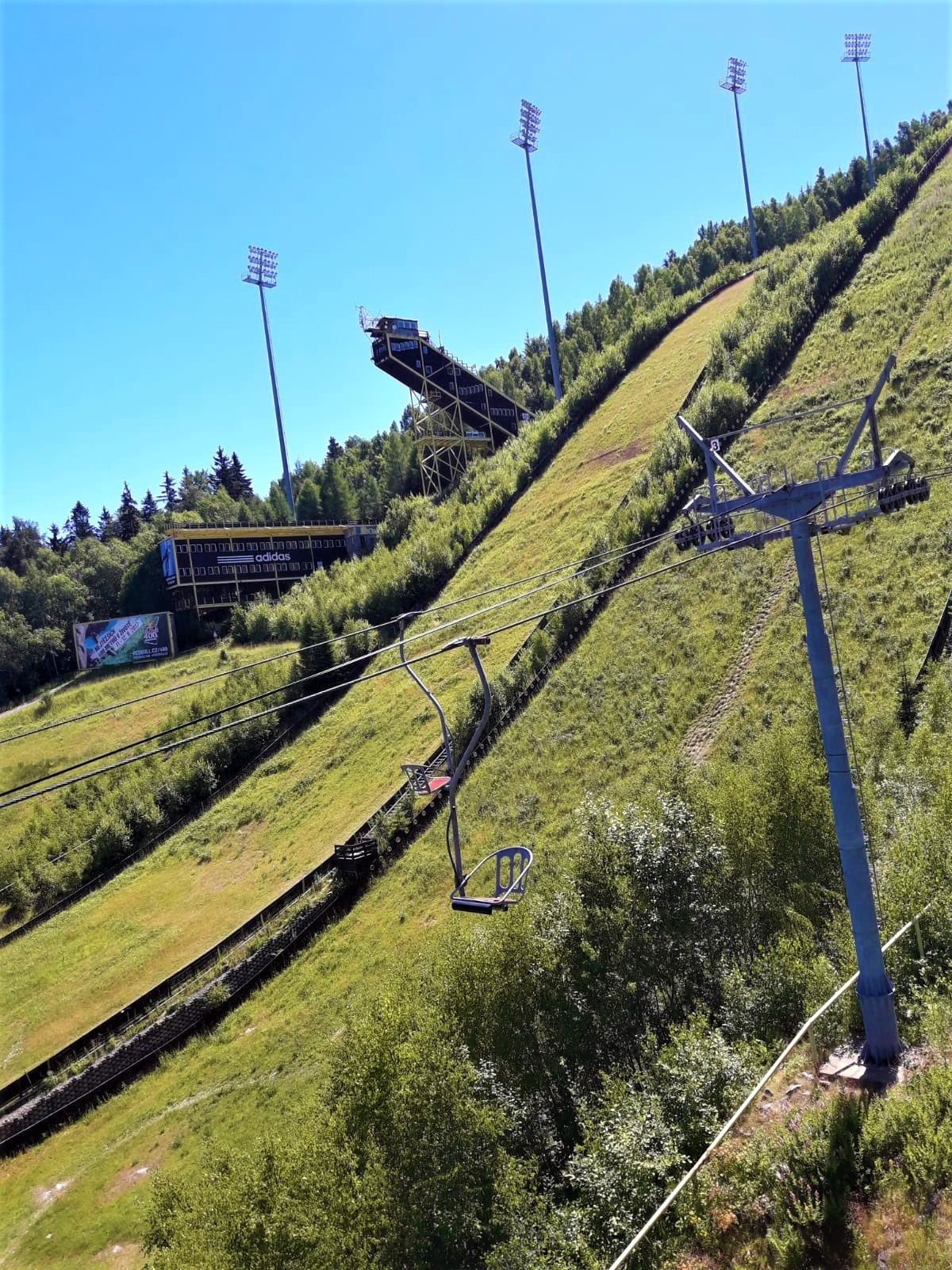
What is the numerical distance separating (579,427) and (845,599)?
41.7 metres

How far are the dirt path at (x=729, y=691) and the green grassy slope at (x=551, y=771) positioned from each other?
0.35 metres

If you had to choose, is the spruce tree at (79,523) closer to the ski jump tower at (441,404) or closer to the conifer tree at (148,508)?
the conifer tree at (148,508)

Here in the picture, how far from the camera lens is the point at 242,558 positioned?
78812 millimetres

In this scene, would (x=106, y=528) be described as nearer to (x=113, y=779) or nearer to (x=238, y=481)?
(x=238, y=481)

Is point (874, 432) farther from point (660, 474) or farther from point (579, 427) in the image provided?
point (579, 427)

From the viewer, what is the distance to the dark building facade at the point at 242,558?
76312 millimetres

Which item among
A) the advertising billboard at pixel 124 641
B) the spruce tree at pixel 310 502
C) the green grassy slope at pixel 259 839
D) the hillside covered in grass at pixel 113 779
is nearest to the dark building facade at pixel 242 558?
the advertising billboard at pixel 124 641

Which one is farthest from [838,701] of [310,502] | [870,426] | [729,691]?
[310,502]

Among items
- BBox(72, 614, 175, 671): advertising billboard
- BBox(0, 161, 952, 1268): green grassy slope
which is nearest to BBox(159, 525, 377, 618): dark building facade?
BBox(72, 614, 175, 671): advertising billboard

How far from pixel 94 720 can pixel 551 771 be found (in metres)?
41.6

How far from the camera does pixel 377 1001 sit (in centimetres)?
2062


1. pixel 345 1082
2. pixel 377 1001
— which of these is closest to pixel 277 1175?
pixel 345 1082

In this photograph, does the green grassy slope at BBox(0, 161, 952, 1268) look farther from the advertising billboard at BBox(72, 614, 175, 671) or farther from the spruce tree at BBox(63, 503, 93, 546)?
the spruce tree at BBox(63, 503, 93, 546)

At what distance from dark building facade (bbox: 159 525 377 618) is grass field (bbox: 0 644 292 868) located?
5.73 m
